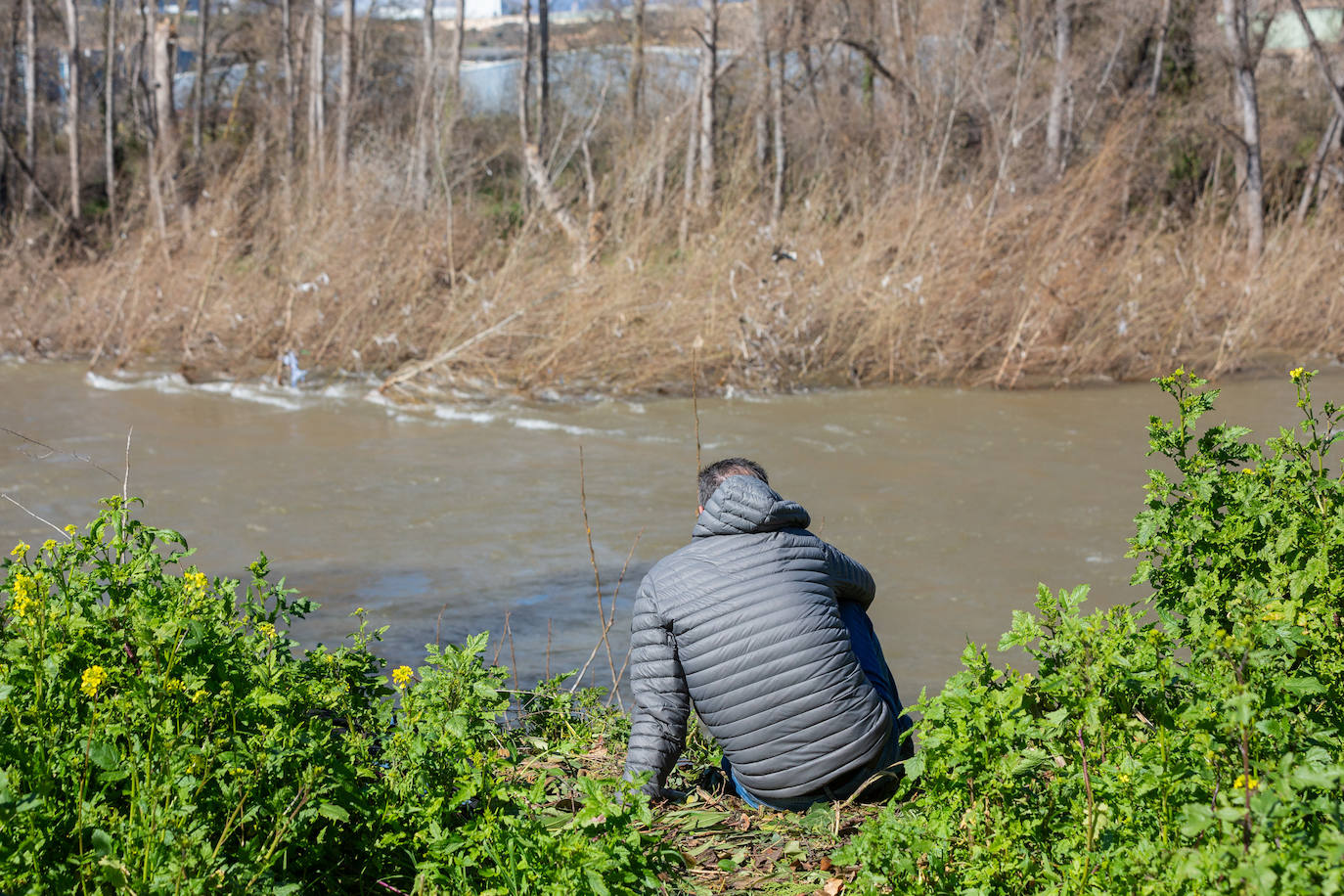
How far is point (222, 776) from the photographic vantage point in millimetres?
2639

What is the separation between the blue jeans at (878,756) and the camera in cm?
354

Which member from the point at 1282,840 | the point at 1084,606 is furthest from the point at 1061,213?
the point at 1282,840

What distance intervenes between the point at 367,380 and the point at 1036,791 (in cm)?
1288

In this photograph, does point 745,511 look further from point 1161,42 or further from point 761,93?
point 1161,42

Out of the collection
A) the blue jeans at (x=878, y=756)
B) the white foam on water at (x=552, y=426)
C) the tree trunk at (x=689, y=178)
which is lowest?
the white foam on water at (x=552, y=426)

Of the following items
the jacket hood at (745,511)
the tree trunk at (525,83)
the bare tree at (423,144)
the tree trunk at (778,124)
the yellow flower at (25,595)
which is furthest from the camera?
the tree trunk at (525,83)

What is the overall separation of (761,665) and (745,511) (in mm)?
442

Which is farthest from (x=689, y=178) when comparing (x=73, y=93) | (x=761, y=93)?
(x=73, y=93)

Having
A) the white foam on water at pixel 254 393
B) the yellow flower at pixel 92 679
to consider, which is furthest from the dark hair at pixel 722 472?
the white foam on water at pixel 254 393

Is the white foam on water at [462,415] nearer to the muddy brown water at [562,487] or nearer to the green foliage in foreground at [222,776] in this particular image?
the muddy brown water at [562,487]

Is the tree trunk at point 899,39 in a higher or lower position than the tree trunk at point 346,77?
higher

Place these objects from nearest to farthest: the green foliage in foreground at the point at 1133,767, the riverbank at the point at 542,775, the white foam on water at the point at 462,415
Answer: the green foliage in foreground at the point at 1133,767, the riverbank at the point at 542,775, the white foam on water at the point at 462,415

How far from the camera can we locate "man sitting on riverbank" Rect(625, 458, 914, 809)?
351 centimetres

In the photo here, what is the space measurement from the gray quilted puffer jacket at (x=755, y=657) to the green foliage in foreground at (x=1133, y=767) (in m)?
0.58
